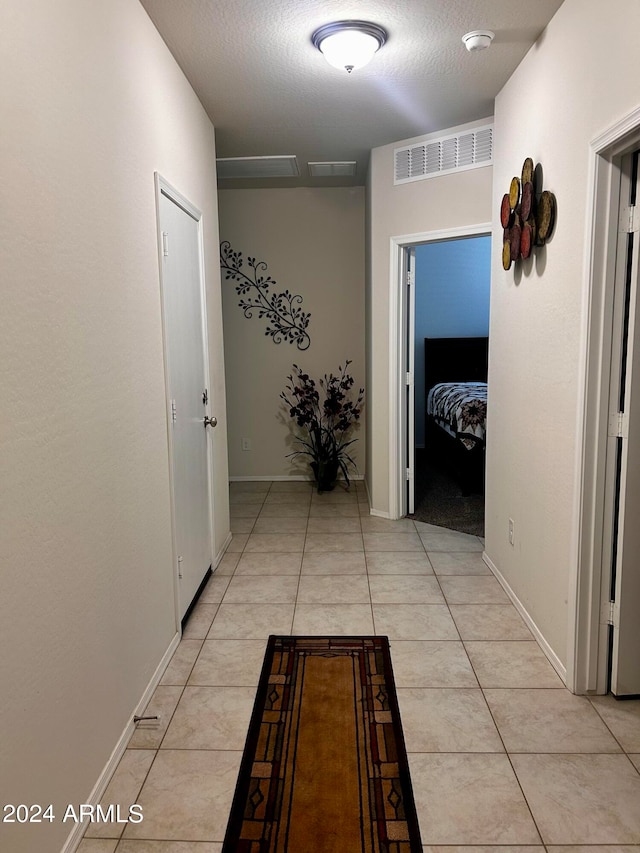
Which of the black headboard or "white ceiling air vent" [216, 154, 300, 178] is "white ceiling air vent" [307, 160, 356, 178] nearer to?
"white ceiling air vent" [216, 154, 300, 178]

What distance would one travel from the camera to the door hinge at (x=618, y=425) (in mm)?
2180

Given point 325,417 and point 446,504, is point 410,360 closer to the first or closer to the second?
point 446,504

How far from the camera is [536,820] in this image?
1733 mm

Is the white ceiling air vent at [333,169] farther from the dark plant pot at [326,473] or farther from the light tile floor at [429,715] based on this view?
the light tile floor at [429,715]

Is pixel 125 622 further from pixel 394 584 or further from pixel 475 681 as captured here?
pixel 394 584

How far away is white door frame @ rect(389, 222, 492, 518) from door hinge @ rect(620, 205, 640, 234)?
2021mm

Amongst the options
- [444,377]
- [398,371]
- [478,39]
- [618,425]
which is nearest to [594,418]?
[618,425]

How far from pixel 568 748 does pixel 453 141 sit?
11.0 ft

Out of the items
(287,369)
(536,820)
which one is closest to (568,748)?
(536,820)

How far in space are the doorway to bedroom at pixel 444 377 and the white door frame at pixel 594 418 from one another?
5.70 ft

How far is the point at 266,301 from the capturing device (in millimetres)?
5602

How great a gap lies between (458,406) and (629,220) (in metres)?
3.24

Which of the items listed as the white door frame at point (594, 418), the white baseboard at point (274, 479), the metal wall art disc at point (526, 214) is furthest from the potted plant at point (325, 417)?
the white door frame at point (594, 418)

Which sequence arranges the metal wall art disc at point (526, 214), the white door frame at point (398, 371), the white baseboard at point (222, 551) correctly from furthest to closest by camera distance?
the white door frame at point (398, 371) → the white baseboard at point (222, 551) → the metal wall art disc at point (526, 214)
